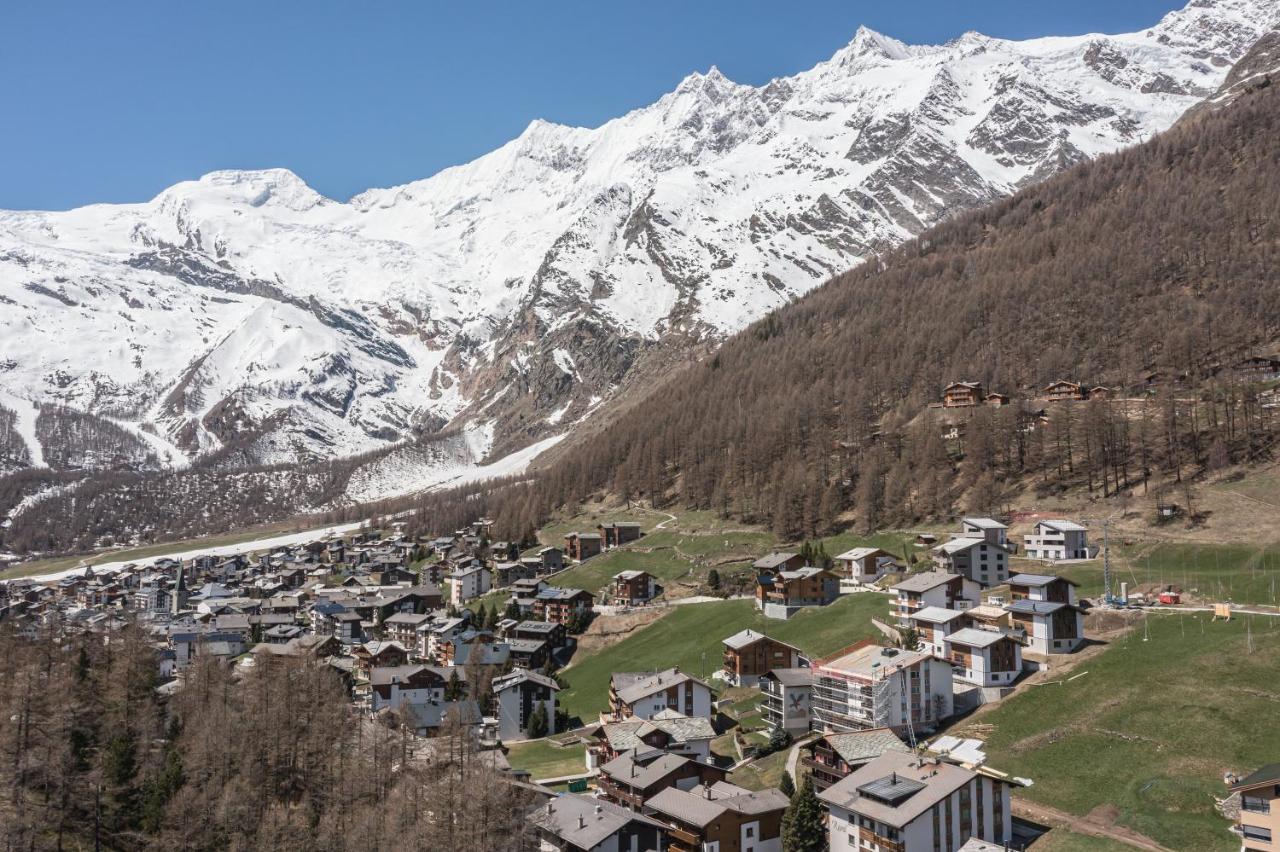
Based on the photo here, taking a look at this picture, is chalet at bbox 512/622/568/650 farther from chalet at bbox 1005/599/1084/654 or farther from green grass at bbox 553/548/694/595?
chalet at bbox 1005/599/1084/654

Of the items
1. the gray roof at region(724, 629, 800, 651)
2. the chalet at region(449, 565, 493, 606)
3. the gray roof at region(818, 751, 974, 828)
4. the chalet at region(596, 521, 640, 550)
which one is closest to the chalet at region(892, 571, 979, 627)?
the gray roof at region(724, 629, 800, 651)

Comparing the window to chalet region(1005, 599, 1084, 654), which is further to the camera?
chalet region(1005, 599, 1084, 654)

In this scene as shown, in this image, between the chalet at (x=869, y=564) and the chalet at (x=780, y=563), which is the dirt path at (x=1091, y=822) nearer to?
the chalet at (x=869, y=564)

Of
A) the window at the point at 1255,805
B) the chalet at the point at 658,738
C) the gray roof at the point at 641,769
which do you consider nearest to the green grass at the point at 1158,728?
the window at the point at 1255,805

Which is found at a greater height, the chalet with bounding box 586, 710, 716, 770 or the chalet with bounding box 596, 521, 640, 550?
the chalet with bounding box 596, 521, 640, 550

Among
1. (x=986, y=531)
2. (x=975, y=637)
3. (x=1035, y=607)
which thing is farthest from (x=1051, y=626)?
(x=986, y=531)

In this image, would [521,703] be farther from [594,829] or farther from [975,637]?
[975,637]

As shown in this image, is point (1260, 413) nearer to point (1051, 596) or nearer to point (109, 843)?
point (1051, 596)
